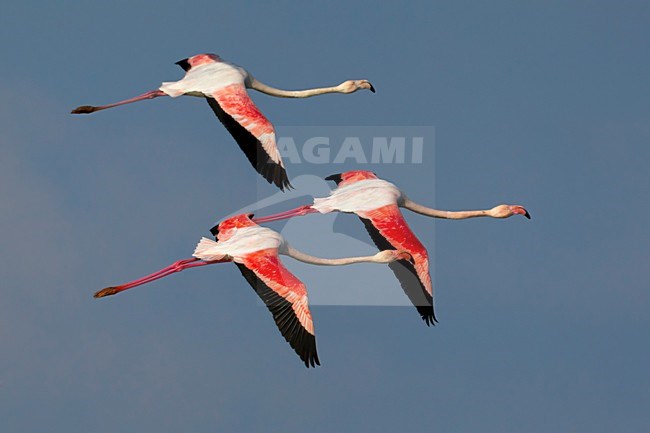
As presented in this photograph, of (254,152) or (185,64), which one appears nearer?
(254,152)

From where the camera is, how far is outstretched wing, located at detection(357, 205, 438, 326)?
5566cm

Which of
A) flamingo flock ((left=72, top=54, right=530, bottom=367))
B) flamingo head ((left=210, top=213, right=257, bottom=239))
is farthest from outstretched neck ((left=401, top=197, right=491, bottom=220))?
flamingo head ((left=210, top=213, right=257, bottom=239))

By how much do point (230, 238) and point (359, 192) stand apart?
4.09 meters

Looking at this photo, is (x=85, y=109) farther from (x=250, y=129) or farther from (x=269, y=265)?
(x=269, y=265)

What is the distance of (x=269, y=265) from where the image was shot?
52094 mm

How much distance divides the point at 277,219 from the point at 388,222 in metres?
2.64

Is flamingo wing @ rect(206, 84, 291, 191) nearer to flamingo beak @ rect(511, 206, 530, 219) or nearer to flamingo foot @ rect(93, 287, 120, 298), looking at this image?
flamingo foot @ rect(93, 287, 120, 298)

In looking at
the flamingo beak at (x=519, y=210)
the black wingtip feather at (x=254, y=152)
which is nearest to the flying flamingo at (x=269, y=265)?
the black wingtip feather at (x=254, y=152)

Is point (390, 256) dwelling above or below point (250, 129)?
below

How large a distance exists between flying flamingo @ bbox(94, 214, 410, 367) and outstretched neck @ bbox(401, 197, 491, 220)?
108 inches

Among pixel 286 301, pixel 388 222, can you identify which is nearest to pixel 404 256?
pixel 388 222

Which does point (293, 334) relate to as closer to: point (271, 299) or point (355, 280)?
point (271, 299)

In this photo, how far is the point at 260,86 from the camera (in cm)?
5906

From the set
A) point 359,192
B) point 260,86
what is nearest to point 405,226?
point 359,192
